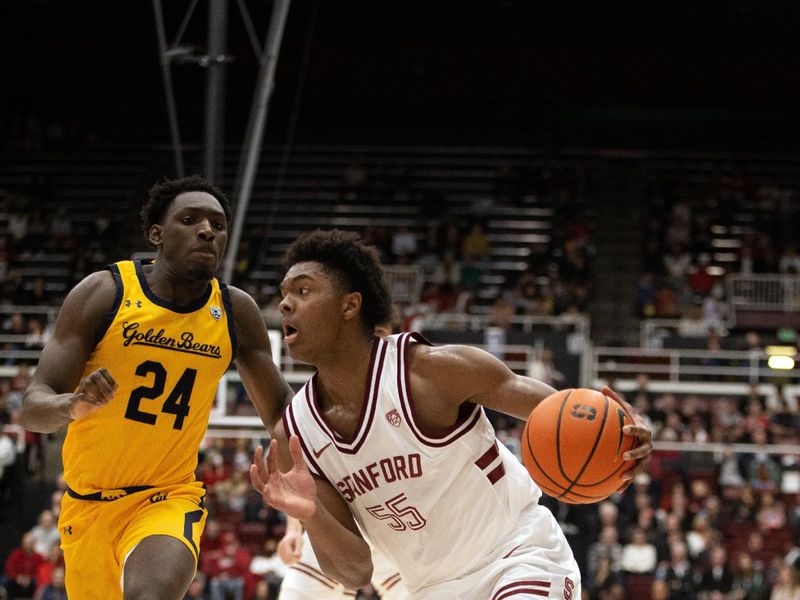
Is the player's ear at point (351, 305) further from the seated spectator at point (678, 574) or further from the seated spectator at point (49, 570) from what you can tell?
the seated spectator at point (49, 570)

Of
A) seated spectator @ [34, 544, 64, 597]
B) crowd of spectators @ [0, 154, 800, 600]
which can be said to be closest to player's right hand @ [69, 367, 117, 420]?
crowd of spectators @ [0, 154, 800, 600]

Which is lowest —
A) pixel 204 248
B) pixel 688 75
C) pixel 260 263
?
pixel 260 263

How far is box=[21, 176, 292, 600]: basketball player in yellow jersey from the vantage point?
16.6 ft

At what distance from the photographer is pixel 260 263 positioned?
21766 mm

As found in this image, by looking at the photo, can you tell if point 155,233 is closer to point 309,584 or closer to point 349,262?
point 349,262

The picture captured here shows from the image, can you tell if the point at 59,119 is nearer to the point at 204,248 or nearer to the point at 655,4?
the point at 655,4

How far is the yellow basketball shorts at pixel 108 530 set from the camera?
202 inches

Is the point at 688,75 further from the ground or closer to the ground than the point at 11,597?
further from the ground

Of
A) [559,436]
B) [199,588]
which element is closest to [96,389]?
[559,436]

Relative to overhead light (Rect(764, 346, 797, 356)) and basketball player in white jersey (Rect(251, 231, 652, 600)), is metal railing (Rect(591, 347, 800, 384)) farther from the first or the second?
basketball player in white jersey (Rect(251, 231, 652, 600))

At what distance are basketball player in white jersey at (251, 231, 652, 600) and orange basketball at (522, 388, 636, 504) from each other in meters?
0.15

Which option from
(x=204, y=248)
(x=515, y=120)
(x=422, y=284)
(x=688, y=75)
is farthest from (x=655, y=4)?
(x=204, y=248)

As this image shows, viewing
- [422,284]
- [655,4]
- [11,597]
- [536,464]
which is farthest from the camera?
[655,4]

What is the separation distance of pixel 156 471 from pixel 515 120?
22585 mm
